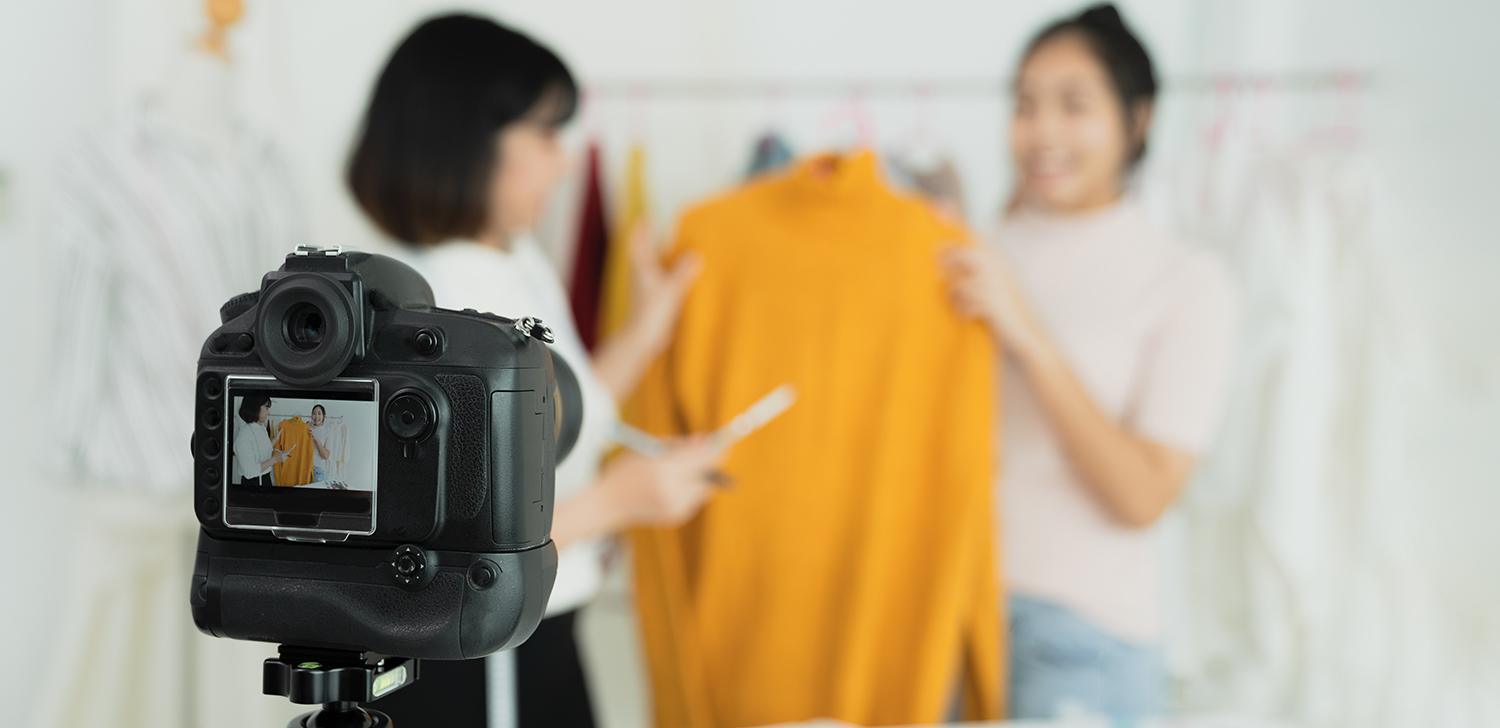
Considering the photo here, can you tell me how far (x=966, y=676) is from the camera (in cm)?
144

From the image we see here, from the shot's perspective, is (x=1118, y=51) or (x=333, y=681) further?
(x=1118, y=51)

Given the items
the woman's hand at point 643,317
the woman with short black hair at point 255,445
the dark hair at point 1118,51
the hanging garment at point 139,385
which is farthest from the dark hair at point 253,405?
the dark hair at point 1118,51

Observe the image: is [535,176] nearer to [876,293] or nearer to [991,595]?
[876,293]

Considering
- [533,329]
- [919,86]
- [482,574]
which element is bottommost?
[482,574]

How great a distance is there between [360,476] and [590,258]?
1.20 metres

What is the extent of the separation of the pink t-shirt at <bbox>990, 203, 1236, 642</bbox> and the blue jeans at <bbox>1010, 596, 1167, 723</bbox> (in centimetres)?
2

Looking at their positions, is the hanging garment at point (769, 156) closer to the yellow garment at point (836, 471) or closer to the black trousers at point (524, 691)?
the yellow garment at point (836, 471)

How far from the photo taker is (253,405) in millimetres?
469

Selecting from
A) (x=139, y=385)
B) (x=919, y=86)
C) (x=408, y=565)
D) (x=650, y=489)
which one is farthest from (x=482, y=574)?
(x=919, y=86)

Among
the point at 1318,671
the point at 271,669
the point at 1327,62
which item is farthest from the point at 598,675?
the point at 1327,62

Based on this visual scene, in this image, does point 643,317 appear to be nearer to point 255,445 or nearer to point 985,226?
point 985,226

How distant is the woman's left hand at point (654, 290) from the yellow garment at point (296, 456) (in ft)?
3.25

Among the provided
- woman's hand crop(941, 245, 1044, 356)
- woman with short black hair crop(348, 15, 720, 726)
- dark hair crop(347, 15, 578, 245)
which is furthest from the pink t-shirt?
dark hair crop(347, 15, 578, 245)

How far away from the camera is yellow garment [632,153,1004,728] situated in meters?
1.38
